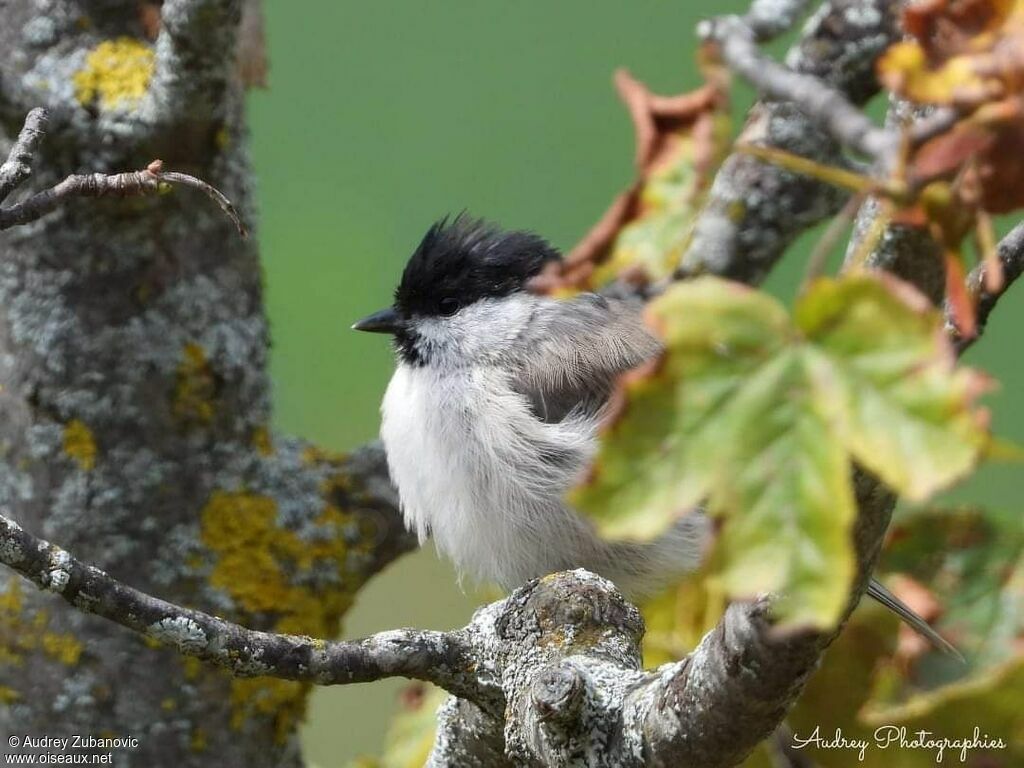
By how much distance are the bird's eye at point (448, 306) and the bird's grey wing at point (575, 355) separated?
0.20 meters

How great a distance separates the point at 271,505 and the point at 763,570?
5.49 feet

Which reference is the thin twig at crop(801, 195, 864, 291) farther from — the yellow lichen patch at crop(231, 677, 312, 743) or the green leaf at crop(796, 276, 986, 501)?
the yellow lichen patch at crop(231, 677, 312, 743)

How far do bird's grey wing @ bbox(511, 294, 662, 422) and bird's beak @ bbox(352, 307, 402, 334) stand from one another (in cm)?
34

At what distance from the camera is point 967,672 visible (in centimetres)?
195

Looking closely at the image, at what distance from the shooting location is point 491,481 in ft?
7.71

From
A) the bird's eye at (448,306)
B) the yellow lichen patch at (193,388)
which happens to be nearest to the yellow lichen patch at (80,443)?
the yellow lichen patch at (193,388)

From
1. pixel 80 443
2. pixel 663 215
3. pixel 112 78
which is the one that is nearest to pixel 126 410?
pixel 80 443

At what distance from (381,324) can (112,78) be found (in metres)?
0.96

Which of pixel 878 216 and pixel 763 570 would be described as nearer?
pixel 763 570

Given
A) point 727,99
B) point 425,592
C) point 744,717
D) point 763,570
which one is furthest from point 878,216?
point 425,592

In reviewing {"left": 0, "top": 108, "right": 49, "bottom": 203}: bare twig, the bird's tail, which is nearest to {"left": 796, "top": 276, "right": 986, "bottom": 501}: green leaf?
{"left": 0, "top": 108, "right": 49, "bottom": 203}: bare twig

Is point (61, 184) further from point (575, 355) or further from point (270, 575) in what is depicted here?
point (575, 355)

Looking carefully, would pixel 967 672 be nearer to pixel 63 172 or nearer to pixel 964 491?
pixel 63 172

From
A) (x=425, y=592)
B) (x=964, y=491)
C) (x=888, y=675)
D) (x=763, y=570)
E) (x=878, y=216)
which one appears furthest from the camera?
(x=425, y=592)
